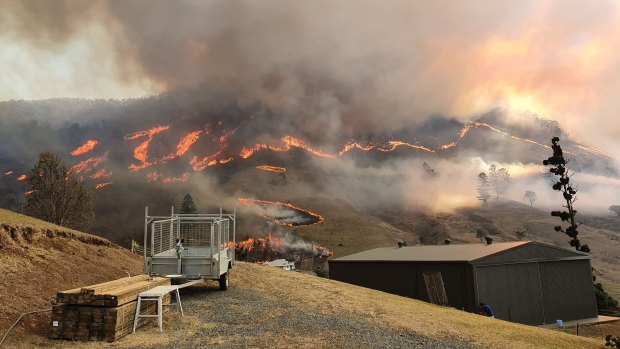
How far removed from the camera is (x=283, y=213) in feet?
468

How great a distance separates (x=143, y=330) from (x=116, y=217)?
14173cm

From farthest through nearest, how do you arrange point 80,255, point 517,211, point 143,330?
1. point 517,211
2. point 80,255
3. point 143,330

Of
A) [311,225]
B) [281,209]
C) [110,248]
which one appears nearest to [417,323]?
[110,248]

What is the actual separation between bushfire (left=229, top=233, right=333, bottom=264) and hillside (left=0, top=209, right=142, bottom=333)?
228ft

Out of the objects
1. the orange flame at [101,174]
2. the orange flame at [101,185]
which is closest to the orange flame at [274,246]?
the orange flame at [101,185]

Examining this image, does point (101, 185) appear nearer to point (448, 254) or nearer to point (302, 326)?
point (448, 254)

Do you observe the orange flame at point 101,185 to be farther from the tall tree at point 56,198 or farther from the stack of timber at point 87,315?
the stack of timber at point 87,315

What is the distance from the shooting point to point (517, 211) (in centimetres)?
18512

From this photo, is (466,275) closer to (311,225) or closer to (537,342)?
(537,342)

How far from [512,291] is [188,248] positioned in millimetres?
26021

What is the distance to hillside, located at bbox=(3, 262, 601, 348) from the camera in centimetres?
1103

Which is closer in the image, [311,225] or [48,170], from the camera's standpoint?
[48,170]

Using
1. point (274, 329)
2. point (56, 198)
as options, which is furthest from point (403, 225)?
point (274, 329)

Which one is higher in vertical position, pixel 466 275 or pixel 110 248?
pixel 110 248
